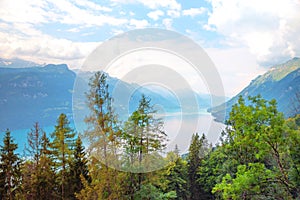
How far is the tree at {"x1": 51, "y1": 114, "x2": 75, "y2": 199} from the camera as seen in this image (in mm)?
21156

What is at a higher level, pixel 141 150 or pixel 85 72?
pixel 85 72

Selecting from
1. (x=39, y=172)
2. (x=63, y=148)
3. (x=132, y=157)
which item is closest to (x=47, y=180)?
(x=39, y=172)

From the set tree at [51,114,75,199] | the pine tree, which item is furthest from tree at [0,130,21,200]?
tree at [51,114,75,199]

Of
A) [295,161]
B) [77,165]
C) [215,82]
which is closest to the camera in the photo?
[295,161]

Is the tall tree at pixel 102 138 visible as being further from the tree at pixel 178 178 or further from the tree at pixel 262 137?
the tree at pixel 178 178

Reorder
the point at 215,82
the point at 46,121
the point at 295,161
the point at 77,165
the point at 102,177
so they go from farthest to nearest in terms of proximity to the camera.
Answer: the point at 46,121, the point at 77,165, the point at 102,177, the point at 215,82, the point at 295,161

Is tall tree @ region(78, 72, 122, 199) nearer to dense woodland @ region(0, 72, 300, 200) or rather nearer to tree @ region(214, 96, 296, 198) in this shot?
dense woodland @ region(0, 72, 300, 200)

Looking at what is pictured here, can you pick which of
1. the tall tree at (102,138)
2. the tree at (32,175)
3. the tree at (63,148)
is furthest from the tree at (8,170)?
the tall tree at (102,138)

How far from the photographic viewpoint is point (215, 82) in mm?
12562

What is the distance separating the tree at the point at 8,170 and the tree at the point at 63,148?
8.98 feet

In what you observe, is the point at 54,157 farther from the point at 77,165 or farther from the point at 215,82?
the point at 215,82

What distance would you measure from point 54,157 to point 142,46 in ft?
43.7

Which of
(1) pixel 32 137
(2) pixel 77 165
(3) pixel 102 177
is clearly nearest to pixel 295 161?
(3) pixel 102 177

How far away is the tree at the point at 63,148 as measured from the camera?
21156 mm
